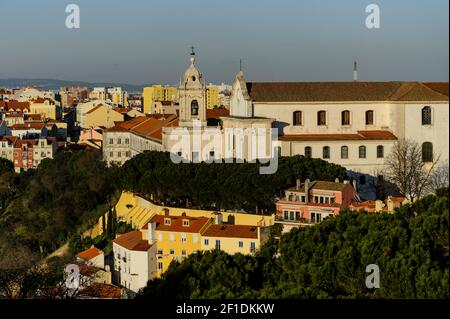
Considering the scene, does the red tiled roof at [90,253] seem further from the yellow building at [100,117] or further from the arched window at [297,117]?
the yellow building at [100,117]

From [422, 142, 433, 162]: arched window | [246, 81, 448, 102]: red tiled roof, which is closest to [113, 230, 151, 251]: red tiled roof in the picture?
[246, 81, 448, 102]: red tiled roof

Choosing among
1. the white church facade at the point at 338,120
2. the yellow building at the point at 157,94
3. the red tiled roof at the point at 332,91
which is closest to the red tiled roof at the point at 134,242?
the white church facade at the point at 338,120

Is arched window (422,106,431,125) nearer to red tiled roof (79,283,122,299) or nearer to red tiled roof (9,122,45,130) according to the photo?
red tiled roof (79,283,122,299)

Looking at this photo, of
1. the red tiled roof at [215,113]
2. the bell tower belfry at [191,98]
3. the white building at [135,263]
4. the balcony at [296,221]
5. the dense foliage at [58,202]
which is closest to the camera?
the balcony at [296,221]

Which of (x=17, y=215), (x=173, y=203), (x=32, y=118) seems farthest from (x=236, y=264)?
(x=32, y=118)

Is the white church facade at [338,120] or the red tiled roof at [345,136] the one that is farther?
the red tiled roof at [345,136]

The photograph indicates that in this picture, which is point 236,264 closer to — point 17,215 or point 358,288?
point 358,288
